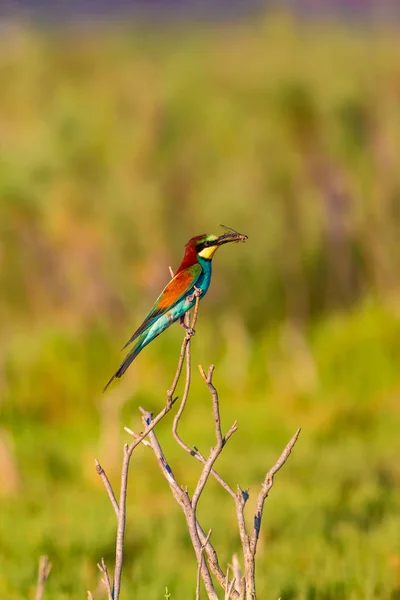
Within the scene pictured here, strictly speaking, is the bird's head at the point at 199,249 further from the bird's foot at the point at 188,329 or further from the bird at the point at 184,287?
the bird's foot at the point at 188,329

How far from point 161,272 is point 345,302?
4205 mm

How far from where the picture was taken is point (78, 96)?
59.6ft

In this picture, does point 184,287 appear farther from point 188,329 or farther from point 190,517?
point 190,517

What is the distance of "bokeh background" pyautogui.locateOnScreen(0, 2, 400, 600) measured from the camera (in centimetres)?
852

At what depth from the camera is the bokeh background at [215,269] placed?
8516 mm

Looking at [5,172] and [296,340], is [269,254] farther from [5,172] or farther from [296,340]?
[5,172]

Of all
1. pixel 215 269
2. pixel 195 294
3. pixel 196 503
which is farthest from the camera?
pixel 215 269

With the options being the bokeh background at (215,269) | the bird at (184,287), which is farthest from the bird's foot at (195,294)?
the bokeh background at (215,269)

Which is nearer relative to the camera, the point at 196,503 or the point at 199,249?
the point at 196,503

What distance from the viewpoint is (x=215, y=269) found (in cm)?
1530

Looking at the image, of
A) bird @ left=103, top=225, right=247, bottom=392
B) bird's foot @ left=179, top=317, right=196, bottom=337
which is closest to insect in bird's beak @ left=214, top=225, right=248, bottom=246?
bird @ left=103, top=225, right=247, bottom=392

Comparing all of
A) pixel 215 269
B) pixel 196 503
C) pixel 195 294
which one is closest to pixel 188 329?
pixel 195 294

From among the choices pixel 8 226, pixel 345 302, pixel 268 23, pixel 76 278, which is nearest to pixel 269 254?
pixel 345 302

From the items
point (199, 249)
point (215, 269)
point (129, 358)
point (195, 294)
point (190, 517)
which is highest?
point (199, 249)
